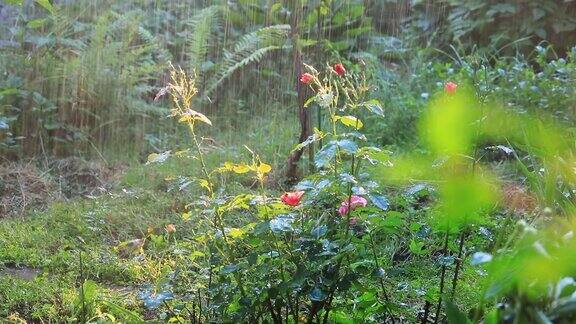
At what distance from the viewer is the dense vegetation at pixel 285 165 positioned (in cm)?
183

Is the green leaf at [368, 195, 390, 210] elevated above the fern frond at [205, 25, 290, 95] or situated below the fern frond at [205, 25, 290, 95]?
above

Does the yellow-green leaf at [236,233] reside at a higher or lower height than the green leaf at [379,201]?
lower

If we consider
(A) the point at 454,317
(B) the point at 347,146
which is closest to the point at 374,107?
(B) the point at 347,146

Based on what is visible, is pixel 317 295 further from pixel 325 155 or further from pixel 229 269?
pixel 325 155

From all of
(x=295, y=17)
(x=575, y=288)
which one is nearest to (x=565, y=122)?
(x=295, y=17)

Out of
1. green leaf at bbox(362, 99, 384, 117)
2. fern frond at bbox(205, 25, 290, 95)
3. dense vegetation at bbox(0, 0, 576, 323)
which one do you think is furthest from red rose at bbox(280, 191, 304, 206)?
fern frond at bbox(205, 25, 290, 95)

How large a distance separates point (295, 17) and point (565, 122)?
160 cm

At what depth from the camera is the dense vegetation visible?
1.83m

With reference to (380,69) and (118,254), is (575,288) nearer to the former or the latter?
(118,254)

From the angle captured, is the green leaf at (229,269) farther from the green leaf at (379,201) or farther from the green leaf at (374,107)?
the green leaf at (374,107)

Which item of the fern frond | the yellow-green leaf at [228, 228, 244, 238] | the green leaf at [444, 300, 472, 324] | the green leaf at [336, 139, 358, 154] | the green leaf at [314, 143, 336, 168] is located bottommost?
the fern frond

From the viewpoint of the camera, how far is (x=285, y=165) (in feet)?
14.2

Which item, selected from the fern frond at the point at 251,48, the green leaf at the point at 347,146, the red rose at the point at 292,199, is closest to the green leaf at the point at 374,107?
the green leaf at the point at 347,146

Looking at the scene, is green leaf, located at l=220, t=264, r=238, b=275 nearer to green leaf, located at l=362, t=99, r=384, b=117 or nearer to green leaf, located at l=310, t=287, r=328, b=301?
green leaf, located at l=310, t=287, r=328, b=301
